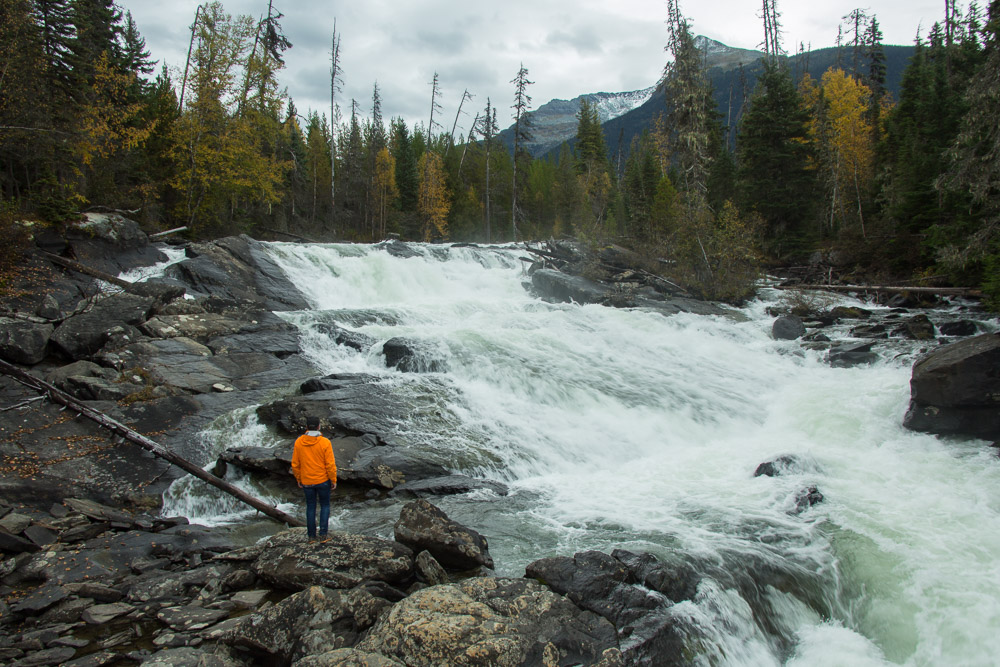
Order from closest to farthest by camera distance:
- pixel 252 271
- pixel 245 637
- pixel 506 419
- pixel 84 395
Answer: pixel 245 637 < pixel 84 395 < pixel 506 419 < pixel 252 271

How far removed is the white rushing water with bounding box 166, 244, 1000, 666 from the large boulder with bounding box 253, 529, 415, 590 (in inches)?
50.3

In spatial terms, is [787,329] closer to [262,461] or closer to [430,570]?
[430,570]

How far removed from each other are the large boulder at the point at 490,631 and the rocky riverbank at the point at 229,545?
18 mm

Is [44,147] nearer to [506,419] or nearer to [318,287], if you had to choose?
[318,287]

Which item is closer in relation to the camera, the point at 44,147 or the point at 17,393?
the point at 17,393

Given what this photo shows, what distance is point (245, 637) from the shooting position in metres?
4.49

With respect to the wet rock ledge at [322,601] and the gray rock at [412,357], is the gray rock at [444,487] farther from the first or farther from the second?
the gray rock at [412,357]

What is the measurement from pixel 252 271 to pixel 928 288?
25910 mm

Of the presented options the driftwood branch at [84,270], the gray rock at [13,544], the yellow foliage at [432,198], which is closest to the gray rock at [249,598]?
the gray rock at [13,544]

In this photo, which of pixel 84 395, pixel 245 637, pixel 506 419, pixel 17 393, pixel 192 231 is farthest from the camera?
pixel 192 231

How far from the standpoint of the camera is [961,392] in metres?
10.6

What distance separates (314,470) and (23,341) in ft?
29.6

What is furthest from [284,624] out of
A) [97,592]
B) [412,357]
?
[412,357]

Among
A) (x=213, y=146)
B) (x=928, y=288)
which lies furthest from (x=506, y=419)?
(x=213, y=146)
